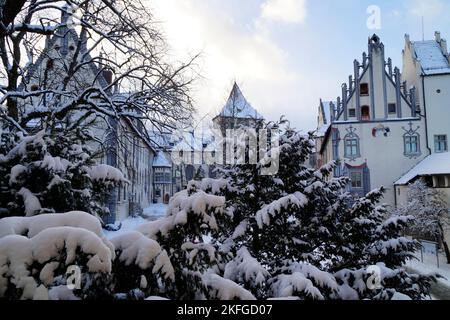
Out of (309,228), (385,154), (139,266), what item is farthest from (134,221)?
(385,154)

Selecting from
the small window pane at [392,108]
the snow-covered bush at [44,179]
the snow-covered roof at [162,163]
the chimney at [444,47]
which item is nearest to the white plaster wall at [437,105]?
the small window pane at [392,108]

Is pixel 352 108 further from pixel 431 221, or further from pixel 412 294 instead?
pixel 412 294

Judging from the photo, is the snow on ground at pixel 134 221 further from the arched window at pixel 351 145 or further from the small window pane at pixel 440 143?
the small window pane at pixel 440 143

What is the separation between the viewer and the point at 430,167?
1476cm

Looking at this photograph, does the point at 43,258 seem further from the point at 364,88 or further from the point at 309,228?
the point at 364,88

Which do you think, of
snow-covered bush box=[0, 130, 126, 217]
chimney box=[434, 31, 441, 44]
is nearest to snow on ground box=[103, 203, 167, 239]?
snow-covered bush box=[0, 130, 126, 217]

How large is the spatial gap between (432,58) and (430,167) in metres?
6.17

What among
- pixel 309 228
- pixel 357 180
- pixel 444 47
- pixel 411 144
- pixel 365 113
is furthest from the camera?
pixel 365 113

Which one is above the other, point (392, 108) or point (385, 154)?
point (392, 108)

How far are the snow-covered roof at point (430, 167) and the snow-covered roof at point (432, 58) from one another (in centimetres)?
412

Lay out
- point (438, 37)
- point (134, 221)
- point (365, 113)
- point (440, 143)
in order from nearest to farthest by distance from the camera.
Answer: point (134, 221) → point (440, 143) → point (365, 113) → point (438, 37)

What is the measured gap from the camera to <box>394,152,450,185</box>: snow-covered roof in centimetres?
1388

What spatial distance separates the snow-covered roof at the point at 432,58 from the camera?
16.0 meters

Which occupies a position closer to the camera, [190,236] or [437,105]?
[190,236]
